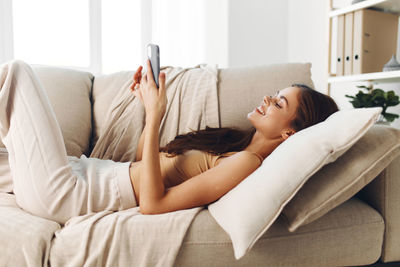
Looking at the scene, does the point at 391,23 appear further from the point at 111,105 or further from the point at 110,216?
the point at 110,216

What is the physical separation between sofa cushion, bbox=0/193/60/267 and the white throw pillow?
0.44 m

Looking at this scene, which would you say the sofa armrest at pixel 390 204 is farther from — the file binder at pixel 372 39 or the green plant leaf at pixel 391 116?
the file binder at pixel 372 39

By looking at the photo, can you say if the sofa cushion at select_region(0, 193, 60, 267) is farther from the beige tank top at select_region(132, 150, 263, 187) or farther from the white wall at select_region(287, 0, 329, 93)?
the white wall at select_region(287, 0, 329, 93)

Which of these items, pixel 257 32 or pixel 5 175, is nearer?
pixel 5 175

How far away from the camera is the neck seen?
1.15 meters

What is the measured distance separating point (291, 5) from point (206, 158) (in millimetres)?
2466

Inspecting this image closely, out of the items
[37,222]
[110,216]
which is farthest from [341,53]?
[37,222]

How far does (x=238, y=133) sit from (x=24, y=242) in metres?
0.78

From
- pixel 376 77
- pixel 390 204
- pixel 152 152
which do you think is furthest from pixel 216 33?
pixel 390 204

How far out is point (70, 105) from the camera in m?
1.45

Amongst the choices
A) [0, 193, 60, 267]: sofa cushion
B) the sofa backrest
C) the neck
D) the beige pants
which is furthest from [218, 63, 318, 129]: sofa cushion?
[0, 193, 60, 267]: sofa cushion

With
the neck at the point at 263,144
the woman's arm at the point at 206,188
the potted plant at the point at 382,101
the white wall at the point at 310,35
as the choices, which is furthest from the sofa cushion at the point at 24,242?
the white wall at the point at 310,35

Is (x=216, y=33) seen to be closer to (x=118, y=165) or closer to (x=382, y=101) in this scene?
(x=382, y=101)

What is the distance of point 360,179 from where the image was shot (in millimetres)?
847
